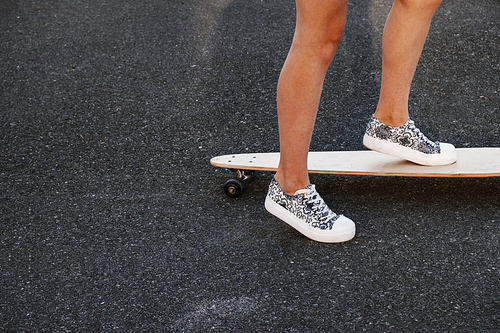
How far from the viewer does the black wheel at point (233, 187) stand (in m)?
2.20

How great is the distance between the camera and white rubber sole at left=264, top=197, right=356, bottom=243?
191 cm

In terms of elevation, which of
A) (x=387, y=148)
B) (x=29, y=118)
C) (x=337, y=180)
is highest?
(x=387, y=148)

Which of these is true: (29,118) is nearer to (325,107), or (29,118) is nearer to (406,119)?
(325,107)

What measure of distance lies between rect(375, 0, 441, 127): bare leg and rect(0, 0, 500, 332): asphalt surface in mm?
373

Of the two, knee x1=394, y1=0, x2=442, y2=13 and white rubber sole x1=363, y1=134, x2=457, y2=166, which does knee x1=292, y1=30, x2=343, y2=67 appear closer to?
knee x1=394, y1=0, x2=442, y2=13

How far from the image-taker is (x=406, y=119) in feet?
6.79

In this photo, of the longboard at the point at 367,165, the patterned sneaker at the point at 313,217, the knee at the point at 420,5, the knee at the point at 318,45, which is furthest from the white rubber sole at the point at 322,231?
the knee at the point at 420,5

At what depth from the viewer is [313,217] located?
191cm

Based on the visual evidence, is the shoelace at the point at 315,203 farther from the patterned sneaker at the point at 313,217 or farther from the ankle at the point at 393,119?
the ankle at the point at 393,119

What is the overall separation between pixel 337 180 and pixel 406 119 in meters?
0.43

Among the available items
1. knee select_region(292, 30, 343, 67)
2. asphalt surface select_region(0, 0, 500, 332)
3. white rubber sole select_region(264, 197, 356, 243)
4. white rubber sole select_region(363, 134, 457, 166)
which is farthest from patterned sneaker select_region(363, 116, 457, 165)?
knee select_region(292, 30, 343, 67)

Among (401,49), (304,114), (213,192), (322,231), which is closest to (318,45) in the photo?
(304,114)

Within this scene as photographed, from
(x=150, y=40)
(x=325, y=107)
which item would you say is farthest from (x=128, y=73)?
(x=325, y=107)

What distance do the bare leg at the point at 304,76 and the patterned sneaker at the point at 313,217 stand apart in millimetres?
39
